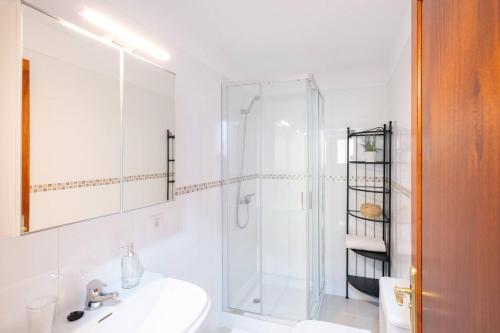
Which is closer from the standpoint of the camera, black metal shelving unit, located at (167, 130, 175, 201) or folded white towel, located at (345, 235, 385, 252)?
black metal shelving unit, located at (167, 130, 175, 201)

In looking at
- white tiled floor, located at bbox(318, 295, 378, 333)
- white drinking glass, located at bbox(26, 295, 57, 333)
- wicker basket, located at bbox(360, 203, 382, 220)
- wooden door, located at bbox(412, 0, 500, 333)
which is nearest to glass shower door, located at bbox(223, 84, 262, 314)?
white tiled floor, located at bbox(318, 295, 378, 333)

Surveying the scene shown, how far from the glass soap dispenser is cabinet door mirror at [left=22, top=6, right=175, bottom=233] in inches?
9.5

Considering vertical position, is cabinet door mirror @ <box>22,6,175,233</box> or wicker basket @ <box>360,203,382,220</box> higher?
cabinet door mirror @ <box>22,6,175,233</box>

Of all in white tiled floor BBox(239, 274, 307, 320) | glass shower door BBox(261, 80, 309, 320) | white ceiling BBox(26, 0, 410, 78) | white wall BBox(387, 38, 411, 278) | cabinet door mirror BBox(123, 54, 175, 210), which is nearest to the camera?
cabinet door mirror BBox(123, 54, 175, 210)

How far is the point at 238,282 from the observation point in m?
2.57

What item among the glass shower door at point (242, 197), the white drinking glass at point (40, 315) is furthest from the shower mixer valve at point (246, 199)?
the white drinking glass at point (40, 315)

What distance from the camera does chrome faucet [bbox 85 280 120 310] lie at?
3.62 ft

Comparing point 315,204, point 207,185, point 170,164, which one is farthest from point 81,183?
point 315,204

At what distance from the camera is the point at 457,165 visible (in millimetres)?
466

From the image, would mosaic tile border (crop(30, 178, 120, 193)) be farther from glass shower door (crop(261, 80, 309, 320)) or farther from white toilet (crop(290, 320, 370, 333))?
glass shower door (crop(261, 80, 309, 320))

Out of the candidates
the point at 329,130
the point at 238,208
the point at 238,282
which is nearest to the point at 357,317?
the point at 238,282

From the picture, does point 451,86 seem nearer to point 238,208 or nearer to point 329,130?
point 238,208

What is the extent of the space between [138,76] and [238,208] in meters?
1.60

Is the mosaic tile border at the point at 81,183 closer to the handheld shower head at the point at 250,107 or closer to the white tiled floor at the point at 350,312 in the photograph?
the handheld shower head at the point at 250,107
